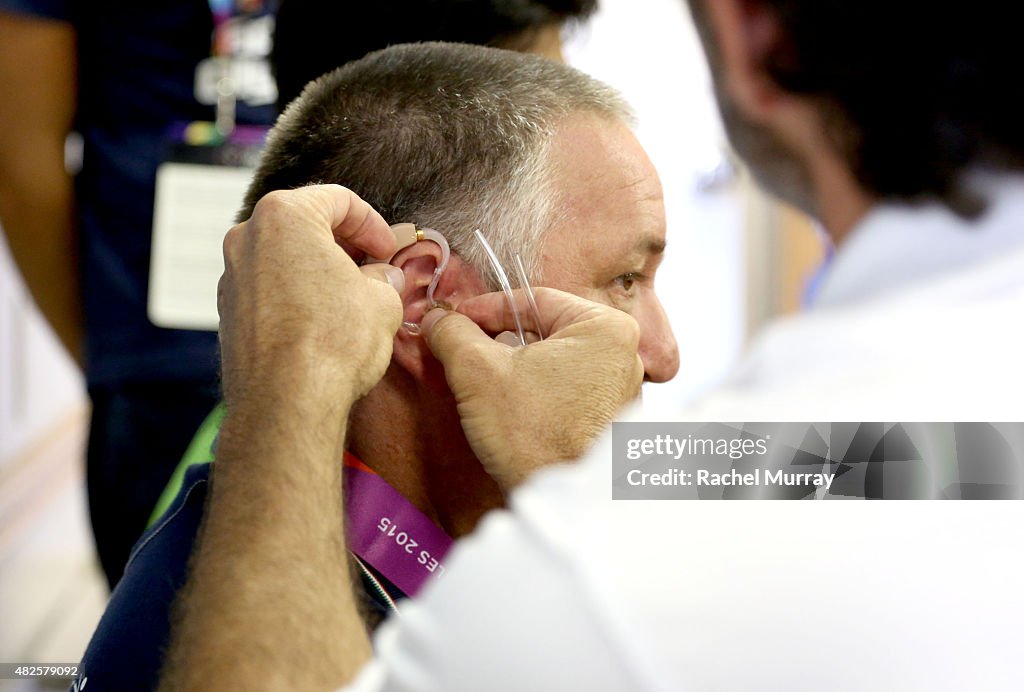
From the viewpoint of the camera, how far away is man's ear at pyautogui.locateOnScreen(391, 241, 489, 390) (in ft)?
3.24

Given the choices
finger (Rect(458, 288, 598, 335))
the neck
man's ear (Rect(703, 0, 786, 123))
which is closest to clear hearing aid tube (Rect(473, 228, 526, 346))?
finger (Rect(458, 288, 598, 335))

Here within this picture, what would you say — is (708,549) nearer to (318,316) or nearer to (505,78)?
(318,316)

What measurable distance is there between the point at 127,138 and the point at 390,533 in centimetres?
73

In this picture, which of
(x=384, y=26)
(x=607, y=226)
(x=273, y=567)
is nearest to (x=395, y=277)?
(x=607, y=226)

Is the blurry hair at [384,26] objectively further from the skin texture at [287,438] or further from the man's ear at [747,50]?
the man's ear at [747,50]

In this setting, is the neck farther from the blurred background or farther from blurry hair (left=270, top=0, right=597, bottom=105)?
blurry hair (left=270, top=0, right=597, bottom=105)

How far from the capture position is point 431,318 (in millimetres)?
971

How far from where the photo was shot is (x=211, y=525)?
29.8 inches

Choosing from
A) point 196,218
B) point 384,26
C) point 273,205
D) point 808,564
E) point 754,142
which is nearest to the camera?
point 808,564

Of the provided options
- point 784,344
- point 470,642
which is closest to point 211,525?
point 470,642

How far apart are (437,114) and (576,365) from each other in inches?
12.8

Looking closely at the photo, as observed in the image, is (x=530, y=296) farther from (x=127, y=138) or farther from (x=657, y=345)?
(x=127, y=138)

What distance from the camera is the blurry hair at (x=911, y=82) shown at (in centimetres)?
62

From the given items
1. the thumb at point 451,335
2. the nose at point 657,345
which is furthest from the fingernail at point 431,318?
the nose at point 657,345
